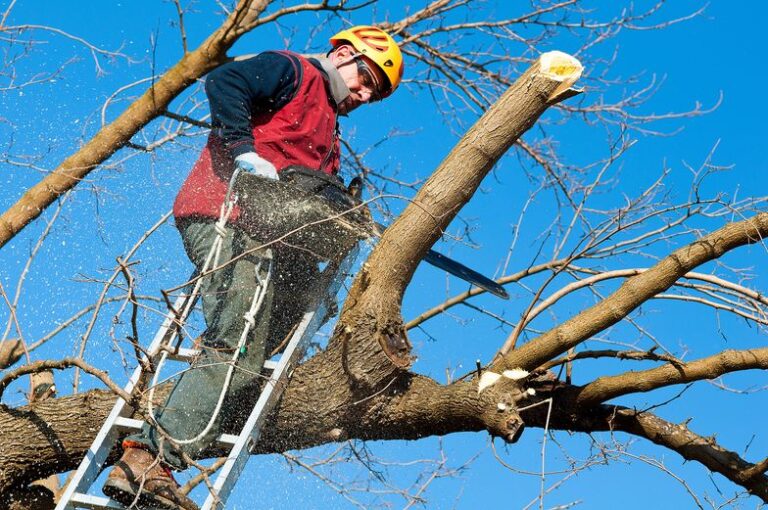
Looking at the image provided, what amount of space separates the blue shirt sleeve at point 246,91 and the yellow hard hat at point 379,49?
490 mm

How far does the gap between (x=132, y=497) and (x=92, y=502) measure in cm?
16

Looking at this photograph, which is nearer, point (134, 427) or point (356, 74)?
point (134, 427)

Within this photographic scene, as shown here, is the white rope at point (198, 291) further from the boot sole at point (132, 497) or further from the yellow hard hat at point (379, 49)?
the yellow hard hat at point (379, 49)

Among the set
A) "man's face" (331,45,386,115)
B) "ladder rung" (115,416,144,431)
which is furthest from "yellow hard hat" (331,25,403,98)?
"ladder rung" (115,416,144,431)

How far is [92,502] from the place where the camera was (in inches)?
141

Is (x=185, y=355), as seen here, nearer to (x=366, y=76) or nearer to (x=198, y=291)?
(x=198, y=291)

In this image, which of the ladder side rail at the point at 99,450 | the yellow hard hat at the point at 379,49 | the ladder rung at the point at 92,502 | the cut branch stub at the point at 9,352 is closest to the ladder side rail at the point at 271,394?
the ladder rung at the point at 92,502

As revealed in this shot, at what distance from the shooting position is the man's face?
4781mm

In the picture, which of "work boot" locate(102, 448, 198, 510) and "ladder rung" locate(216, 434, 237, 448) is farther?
"ladder rung" locate(216, 434, 237, 448)

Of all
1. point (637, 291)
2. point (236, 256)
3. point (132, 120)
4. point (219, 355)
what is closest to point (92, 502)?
point (219, 355)

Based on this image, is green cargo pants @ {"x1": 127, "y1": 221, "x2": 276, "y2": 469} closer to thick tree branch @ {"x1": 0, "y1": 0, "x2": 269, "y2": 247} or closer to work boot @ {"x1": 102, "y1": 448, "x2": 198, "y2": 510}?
work boot @ {"x1": 102, "y1": 448, "x2": 198, "y2": 510}

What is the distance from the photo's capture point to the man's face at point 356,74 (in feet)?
15.7

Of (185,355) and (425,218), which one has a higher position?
(425,218)

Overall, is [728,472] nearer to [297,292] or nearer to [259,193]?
[297,292]
